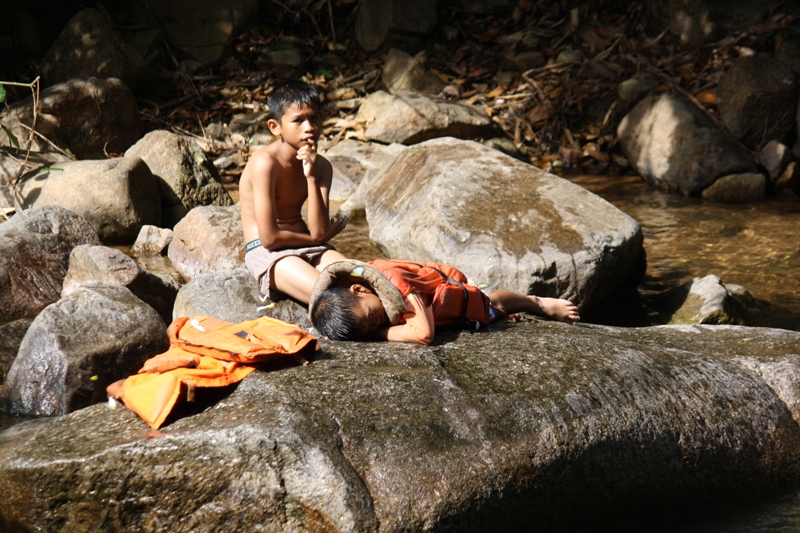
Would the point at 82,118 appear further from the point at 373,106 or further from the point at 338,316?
the point at 338,316

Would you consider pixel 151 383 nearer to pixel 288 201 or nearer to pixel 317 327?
pixel 317 327

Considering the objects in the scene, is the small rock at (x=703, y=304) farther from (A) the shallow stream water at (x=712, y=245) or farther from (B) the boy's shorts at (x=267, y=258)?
(B) the boy's shorts at (x=267, y=258)

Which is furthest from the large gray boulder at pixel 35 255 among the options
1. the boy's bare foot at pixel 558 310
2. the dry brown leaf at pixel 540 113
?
the dry brown leaf at pixel 540 113

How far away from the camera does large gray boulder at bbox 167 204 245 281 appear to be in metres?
6.55

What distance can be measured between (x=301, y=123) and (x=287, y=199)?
54 centimetres

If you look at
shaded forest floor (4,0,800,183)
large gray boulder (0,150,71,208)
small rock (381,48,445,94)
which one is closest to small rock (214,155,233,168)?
shaded forest floor (4,0,800,183)

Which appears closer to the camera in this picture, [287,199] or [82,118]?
[287,199]

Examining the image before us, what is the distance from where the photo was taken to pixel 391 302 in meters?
3.75

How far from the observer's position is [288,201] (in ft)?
15.9

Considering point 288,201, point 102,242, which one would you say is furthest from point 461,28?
point 288,201

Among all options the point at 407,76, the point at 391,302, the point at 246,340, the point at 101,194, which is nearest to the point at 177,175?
the point at 101,194

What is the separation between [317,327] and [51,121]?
6693 millimetres

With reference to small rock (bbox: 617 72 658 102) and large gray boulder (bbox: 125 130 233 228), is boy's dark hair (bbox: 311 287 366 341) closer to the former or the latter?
large gray boulder (bbox: 125 130 233 228)

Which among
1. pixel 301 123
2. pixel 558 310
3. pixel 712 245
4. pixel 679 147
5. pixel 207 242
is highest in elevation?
pixel 301 123
